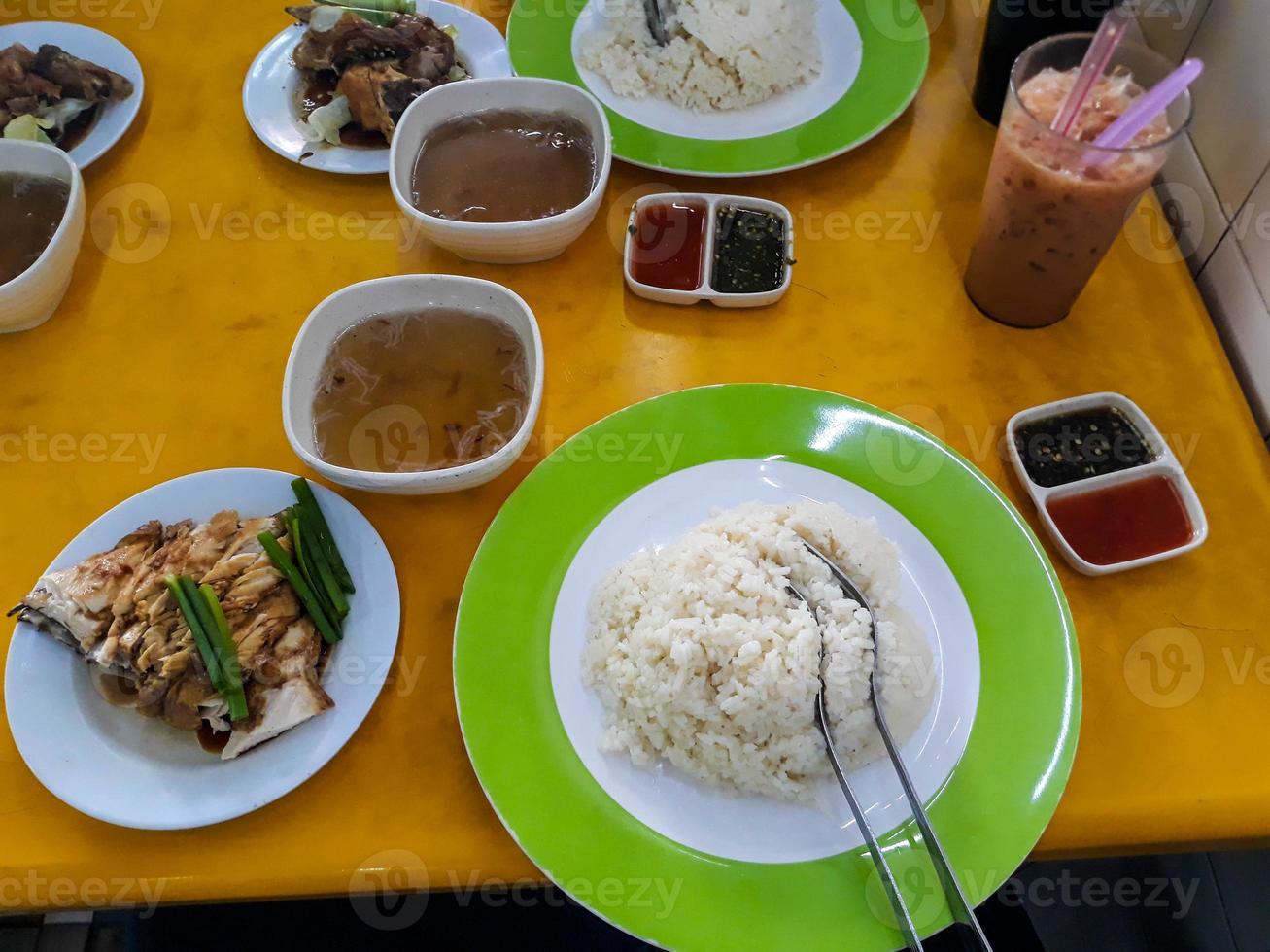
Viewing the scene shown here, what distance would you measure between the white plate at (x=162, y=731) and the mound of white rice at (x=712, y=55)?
117 centimetres

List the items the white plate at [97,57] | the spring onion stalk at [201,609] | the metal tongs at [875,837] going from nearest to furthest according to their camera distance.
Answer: the metal tongs at [875,837] → the spring onion stalk at [201,609] → the white plate at [97,57]

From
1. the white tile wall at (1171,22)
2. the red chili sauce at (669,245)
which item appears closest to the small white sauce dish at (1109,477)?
the red chili sauce at (669,245)

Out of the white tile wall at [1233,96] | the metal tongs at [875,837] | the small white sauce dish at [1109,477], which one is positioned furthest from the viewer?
the white tile wall at [1233,96]

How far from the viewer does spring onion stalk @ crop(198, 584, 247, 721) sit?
3.94ft

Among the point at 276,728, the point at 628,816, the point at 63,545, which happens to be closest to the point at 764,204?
the point at 628,816

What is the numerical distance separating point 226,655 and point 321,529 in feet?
0.74

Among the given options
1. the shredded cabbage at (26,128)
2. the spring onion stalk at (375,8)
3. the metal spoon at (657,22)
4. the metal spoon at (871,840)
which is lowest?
the metal spoon at (871,840)

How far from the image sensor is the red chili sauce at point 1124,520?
136 centimetres

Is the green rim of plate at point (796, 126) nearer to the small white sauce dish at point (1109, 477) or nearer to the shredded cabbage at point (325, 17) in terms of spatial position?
the shredded cabbage at point (325, 17)

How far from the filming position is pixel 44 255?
1.58 meters

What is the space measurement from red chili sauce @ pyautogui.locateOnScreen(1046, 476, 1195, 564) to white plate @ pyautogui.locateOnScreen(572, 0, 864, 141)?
989 millimetres

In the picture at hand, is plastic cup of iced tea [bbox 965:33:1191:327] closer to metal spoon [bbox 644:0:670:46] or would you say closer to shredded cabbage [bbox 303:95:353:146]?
metal spoon [bbox 644:0:670:46]

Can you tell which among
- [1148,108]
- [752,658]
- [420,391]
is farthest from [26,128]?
[1148,108]

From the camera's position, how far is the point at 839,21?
1982mm
